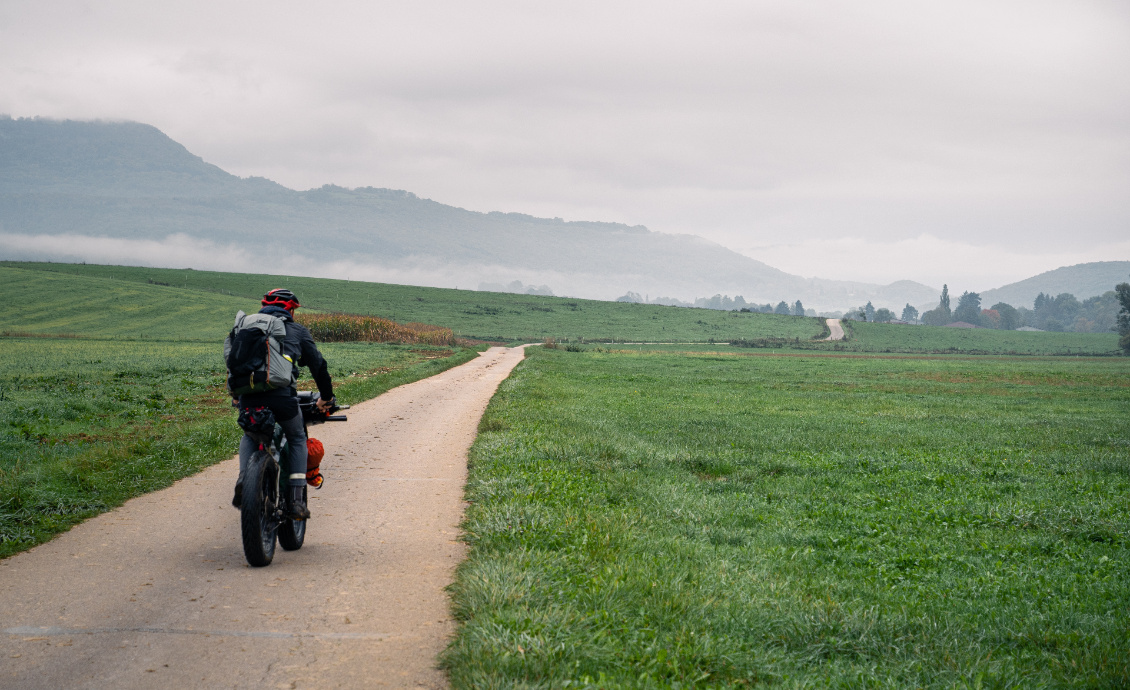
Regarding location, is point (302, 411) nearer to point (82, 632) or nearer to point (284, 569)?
point (284, 569)

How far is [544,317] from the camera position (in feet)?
406

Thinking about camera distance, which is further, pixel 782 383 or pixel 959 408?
pixel 782 383

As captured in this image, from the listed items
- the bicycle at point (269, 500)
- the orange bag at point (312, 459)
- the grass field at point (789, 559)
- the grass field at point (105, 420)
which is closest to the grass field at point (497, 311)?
the grass field at point (105, 420)

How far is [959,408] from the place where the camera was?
89.9 feet

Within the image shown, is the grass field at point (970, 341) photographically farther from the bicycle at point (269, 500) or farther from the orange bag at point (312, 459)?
the bicycle at point (269, 500)

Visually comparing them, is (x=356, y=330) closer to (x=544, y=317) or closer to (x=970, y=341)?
(x=544, y=317)

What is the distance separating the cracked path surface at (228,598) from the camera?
16.4 feet

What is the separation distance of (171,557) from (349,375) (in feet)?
87.7

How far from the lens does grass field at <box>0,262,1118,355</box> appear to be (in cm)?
10262

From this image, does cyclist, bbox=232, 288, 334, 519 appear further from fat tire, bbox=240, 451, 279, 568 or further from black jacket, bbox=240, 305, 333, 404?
fat tire, bbox=240, 451, 279, 568

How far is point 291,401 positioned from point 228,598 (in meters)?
2.15

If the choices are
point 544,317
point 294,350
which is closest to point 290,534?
point 294,350

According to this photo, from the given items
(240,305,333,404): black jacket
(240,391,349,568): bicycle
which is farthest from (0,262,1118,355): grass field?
(240,305,333,404): black jacket

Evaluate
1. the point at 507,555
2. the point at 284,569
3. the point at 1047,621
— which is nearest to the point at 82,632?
the point at 284,569
